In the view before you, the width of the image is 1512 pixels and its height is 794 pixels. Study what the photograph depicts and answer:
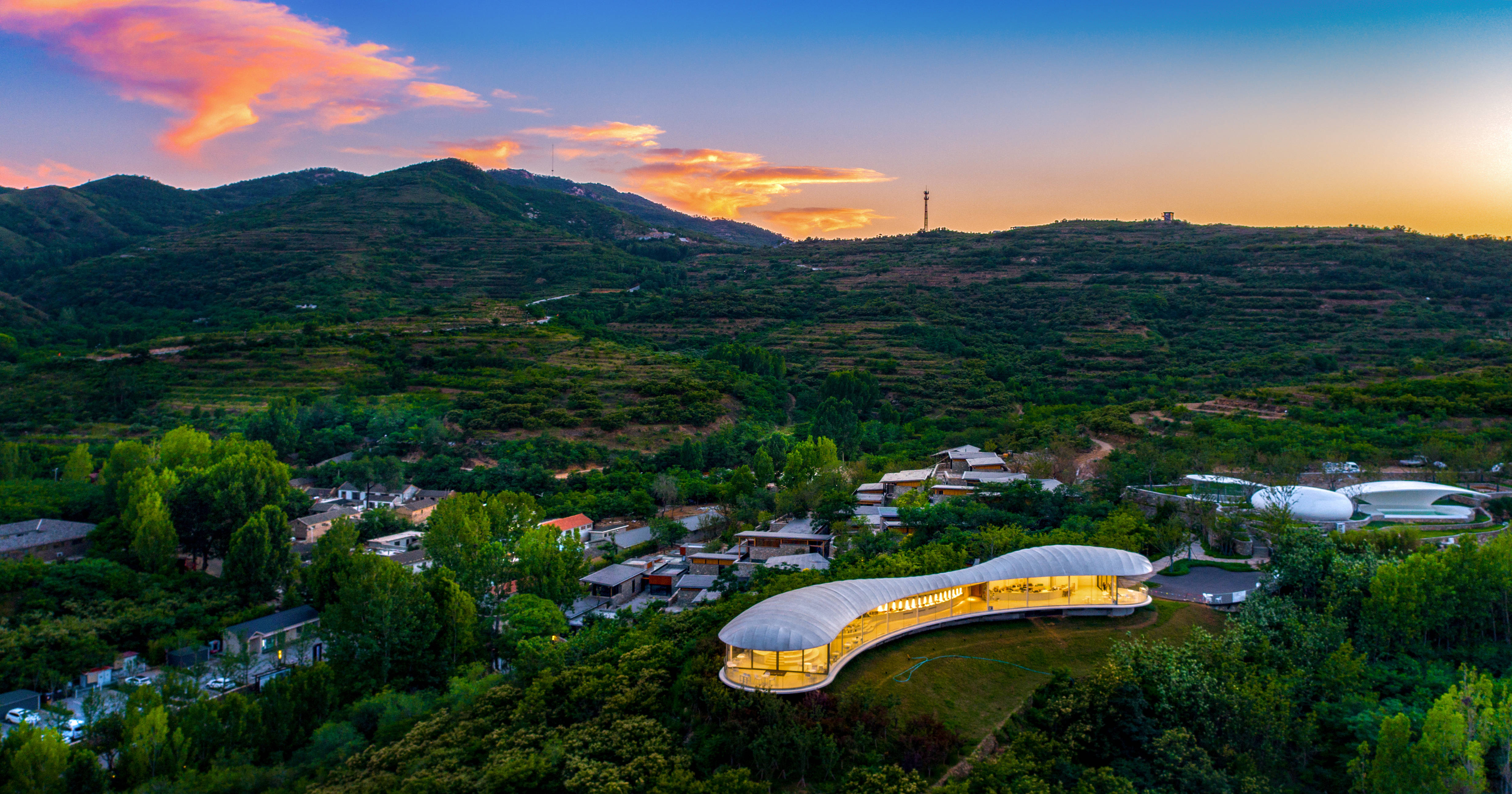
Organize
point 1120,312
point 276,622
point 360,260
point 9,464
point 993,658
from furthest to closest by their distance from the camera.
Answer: point 360,260, point 1120,312, point 9,464, point 276,622, point 993,658

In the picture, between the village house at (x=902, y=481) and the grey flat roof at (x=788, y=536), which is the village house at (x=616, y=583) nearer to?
the grey flat roof at (x=788, y=536)

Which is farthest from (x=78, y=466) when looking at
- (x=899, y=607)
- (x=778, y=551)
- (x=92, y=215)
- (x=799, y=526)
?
(x=92, y=215)

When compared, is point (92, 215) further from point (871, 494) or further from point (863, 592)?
point (863, 592)

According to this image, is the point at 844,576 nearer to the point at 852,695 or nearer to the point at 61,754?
the point at 852,695

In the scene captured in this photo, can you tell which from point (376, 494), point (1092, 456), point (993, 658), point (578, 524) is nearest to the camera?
point (993, 658)

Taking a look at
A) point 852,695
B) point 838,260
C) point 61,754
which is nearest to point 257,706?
point 61,754

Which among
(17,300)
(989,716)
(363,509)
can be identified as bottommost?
(363,509)
